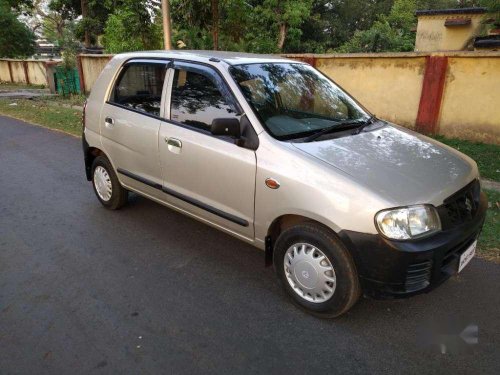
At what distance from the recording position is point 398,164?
9.39 ft

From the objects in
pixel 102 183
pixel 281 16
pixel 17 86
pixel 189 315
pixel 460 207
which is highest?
pixel 281 16

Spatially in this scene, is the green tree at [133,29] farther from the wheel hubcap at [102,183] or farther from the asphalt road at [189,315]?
the asphalt road at [189,315]

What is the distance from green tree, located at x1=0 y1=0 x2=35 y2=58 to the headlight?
32.3 m

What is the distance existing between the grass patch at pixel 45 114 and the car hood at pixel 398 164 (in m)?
7.71

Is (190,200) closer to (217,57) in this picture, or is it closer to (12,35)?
(217,57)

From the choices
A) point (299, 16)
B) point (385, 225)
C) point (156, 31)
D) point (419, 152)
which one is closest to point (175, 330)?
point (385, 225)

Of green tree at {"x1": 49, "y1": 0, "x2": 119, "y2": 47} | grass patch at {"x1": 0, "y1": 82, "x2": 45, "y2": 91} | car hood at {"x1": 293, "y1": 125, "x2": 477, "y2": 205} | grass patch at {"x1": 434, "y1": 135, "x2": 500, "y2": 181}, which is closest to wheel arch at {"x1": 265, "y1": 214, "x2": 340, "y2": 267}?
car hood at {"x1": 293, "y1": 125, "x2": 477, "y2": 205}

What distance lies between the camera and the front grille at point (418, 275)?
99.6 inches

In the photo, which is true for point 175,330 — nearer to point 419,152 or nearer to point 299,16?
point 419,152

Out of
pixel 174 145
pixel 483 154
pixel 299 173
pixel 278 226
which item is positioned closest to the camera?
pixel 299 173

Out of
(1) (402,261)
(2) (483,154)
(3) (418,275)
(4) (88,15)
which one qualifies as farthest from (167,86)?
(4) (88,15)

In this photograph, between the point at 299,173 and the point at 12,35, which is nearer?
the point at 299,173

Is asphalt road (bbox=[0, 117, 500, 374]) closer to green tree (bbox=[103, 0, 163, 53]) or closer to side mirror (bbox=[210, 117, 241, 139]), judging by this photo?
side mirror (bbox=[210, 117, 241, 139])

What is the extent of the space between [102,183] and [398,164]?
337cm
